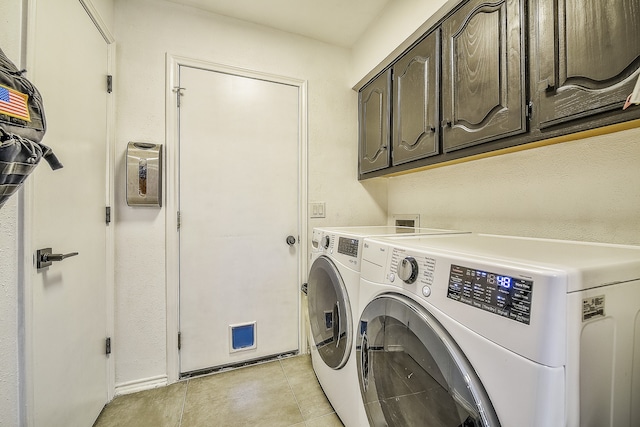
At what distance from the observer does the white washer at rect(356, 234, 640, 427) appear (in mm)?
472

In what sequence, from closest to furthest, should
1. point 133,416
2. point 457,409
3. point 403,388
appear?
point 457,409, point 403,388, point 133,416

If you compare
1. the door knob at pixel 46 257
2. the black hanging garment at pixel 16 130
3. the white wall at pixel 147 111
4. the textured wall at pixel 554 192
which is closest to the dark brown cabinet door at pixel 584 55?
the textured wall at pixel 554 192

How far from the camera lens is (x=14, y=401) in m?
0.85

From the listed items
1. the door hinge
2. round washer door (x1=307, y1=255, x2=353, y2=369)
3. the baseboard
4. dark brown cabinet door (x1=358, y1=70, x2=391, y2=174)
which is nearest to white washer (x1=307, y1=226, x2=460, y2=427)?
round washer door (x1=307, y1=255, x2=353, y2=369)

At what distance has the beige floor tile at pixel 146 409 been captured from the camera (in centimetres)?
135

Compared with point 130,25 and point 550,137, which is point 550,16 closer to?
point 550,137

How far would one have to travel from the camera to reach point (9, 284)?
0.85 metres

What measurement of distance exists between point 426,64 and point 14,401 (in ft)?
7.35

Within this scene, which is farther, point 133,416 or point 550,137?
point 133,416

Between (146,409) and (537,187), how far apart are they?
236 cm

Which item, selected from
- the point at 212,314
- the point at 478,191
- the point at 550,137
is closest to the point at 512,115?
the point at 550,137

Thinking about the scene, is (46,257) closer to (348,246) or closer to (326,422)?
(348,246)

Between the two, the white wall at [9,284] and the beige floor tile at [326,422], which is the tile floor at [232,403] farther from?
the white wall at [9,284]

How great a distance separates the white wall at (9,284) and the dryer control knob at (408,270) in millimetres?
1285
